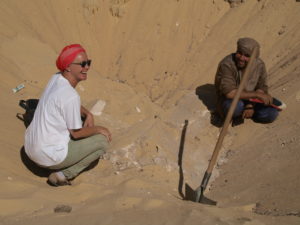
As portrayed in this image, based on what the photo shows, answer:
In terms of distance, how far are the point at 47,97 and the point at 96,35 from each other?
5.42 m

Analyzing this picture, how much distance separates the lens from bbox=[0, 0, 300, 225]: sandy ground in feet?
10.3

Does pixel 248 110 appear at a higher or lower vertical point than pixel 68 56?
lower

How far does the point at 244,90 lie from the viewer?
467cm

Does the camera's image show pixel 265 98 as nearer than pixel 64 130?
No

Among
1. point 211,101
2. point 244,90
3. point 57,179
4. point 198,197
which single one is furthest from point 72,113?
point 211,101

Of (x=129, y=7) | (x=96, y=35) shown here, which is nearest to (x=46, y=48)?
(x=96, y=35)

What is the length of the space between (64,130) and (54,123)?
134mm

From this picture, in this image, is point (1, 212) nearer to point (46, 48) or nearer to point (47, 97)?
point (47, 97)

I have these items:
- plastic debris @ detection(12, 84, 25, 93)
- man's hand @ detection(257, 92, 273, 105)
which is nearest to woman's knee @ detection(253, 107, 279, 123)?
man's hand @ detection(257, 92, 273, 105)

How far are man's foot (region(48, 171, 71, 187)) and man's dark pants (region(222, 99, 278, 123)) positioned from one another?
1950 mm

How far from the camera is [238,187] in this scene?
3762 mm

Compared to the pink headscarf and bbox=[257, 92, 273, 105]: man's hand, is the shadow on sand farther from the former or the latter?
the pink headscarf

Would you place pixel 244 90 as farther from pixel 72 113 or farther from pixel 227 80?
pixel 72 113

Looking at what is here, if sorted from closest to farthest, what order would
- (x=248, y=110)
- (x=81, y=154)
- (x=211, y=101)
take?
(x=81, y=154) < (x=248, y=110) < (x=211, y=101)
